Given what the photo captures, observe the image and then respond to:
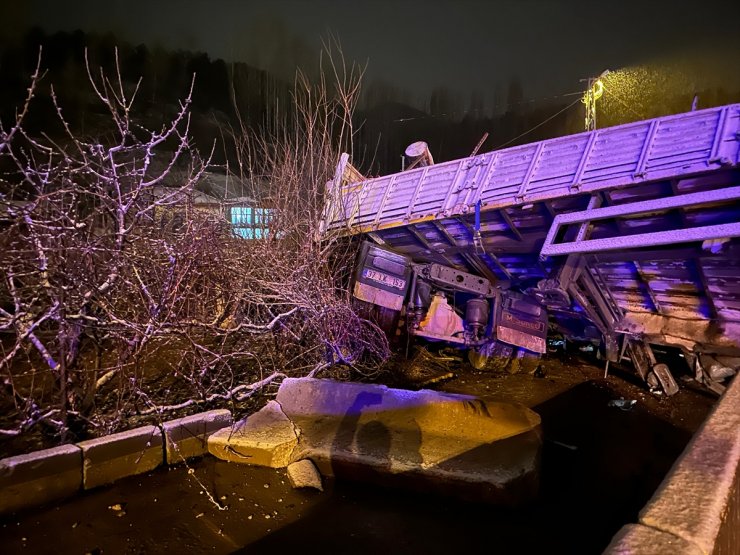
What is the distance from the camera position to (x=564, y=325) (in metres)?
8.08

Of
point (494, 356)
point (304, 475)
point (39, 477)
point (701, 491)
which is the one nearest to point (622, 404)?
point (494, 356)

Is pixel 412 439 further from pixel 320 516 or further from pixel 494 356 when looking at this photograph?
pixel 494 356

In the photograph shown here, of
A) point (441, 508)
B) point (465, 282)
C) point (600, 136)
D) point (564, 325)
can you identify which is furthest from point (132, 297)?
point (564, 325)

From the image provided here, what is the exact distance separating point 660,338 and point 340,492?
597 centimetres

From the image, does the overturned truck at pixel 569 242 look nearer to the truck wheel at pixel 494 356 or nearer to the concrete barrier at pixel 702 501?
the truck wheel at pixel 494 356

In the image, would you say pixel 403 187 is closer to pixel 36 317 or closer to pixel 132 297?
pixel 132 297

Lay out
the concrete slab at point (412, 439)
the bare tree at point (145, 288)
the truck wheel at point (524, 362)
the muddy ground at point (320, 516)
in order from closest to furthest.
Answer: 1. the muddy ground at point (320, 516)
2. the concrete slab at point (412, 439)
3. the bare tree at point (145, 288)
4. the truck wheel at point (524, 362)

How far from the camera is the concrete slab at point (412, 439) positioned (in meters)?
3.31

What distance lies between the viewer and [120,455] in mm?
3348

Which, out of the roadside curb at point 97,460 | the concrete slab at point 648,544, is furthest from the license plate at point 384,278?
the concrete slab at point 648,544

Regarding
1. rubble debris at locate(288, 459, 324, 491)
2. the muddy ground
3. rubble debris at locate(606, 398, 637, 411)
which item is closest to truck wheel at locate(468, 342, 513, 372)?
rubble debris at locate(606, 398, 637, 411)

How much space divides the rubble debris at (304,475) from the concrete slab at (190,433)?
0.89 metres

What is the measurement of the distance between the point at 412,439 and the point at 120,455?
2451mm

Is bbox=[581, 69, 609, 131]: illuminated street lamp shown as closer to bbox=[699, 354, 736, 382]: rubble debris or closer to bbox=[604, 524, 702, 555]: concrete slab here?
bbox=[699, 354, 736, 382]: rubble debris
